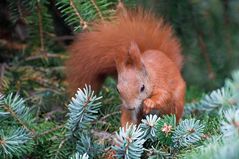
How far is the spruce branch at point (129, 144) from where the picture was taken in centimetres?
94

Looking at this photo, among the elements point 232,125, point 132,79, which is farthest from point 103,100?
point 232,125

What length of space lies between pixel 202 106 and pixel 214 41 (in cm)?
45

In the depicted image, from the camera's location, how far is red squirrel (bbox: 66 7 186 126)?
1305 mm

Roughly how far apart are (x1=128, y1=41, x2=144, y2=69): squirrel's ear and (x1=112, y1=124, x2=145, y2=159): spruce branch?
1.25 ft

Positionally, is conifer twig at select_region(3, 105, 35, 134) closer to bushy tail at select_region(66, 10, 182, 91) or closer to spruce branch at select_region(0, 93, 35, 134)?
spruce branch at select_region(0, 93, 35, 134)

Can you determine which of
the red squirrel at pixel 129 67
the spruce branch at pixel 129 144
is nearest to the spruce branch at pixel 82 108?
the spruce branch at pixel 129 144

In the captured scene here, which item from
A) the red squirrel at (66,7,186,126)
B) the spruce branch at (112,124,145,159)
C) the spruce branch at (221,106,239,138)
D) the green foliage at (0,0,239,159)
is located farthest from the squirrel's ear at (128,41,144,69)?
the spruce branch at (221,106,239,138)

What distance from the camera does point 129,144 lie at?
3.11ft

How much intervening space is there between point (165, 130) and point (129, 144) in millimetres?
86

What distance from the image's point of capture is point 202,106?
1.49 meters

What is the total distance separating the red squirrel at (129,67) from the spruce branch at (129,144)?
31cm

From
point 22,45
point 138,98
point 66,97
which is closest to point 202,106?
point 138,98

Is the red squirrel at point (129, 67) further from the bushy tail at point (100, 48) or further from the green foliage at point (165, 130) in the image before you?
the green foliage at point (165, 130)

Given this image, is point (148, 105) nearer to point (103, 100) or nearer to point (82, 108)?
point (103, 100)
